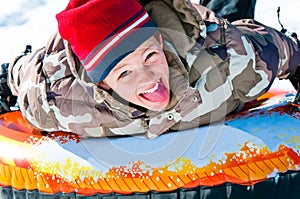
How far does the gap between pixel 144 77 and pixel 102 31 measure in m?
0.12

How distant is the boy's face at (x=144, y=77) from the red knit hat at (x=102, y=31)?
A: 1 cm

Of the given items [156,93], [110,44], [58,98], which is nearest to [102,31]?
[110,44]

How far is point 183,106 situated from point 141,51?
0.21 meters

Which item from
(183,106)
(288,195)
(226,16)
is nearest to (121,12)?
(183,106)

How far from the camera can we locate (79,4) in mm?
968

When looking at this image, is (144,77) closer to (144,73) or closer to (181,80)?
(144,73)

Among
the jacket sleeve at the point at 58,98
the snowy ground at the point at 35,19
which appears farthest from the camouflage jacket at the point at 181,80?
the snowy ground at the point at 35,19

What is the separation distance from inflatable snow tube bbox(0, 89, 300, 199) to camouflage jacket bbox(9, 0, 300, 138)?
0.12 ft

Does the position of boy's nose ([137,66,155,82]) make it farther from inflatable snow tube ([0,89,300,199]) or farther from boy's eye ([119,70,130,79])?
inflatable snow tube ([0,89,300,199])

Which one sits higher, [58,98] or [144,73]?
[144,73]

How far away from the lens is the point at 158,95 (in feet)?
3.23

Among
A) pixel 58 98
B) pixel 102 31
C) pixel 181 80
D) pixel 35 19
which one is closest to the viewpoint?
pixel 102 31

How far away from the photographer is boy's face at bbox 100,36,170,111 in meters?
0.95

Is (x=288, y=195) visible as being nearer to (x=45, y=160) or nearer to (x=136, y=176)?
(x=136, y=176)
